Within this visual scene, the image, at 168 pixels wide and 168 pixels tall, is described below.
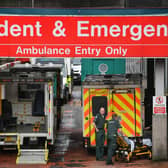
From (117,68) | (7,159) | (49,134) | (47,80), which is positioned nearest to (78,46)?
(47,80)

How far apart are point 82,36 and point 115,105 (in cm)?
268

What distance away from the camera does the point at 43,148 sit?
15.4m

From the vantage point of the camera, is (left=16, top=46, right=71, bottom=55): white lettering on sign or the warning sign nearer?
(left=16, top=46, right=71, bottom=55): white lettering on sign

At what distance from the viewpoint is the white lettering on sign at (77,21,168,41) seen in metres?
14.0

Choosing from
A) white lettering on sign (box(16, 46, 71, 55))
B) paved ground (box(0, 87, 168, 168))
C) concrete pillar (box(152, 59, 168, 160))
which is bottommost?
paved ground (box(0, 87, 168, 168))

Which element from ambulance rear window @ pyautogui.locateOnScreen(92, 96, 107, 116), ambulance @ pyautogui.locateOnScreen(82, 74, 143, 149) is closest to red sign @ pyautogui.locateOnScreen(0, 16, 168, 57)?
ambulance @ pyautogui.locateOnScreen(82, 74, 143, 149)

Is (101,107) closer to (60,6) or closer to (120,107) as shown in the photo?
(120,107)

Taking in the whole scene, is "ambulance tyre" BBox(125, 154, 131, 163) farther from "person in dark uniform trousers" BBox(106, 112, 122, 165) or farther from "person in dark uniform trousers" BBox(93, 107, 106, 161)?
"person in dark uniform trousers" BBox(93, 107, 106, 161)

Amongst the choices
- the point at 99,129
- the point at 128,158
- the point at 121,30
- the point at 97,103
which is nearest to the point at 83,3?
the point at 121,30

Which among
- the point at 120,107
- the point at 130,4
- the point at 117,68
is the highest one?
the point at 130,4

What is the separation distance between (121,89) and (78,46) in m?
2.27

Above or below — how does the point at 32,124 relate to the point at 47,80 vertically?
below

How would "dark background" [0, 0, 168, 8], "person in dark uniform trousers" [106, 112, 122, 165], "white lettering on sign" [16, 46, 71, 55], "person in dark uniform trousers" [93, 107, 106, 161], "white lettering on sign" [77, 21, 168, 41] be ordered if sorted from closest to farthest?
1. "white lettering on sign" [77, 21, 168, 41]
2. "white lettering on sign" [16, 46, 71, 55]
3. "person in dark uniform trousers" [106, 112, 122, 165]
4. "person in dark uniform trousers" [93, 107, 106, 161]
5. "dark background" [0, 0, 168, 8]

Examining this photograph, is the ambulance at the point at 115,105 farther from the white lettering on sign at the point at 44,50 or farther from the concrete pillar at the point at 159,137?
the white lettering on sign at the point at 44,50
